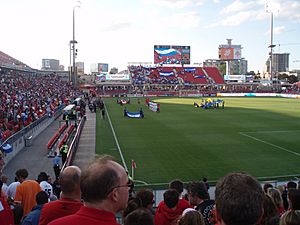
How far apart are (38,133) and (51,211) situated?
26.6 m

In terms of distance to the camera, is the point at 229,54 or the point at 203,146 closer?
the point at 203,146

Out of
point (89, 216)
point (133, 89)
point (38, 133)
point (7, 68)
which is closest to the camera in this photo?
point (89, 216)

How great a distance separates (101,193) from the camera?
2832mm

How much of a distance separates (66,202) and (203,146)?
20392mm

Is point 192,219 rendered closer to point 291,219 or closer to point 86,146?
point 291,219

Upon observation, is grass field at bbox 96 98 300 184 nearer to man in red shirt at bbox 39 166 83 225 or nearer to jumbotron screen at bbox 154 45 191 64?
man in red shirt at bbox 39 166 83 225

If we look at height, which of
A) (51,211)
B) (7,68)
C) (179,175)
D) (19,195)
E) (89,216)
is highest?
(7,68)

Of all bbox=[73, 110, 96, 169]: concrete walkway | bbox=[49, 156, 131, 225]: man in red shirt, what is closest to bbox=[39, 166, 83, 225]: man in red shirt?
bbox=[49, 156, 131, 225]: man in red shirt

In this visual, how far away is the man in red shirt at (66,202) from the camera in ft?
12.9

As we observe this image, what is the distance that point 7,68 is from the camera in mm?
65625

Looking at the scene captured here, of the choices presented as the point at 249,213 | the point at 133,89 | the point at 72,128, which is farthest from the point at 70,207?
the point at 133,89

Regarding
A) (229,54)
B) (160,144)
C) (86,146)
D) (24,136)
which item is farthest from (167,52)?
(24,136)

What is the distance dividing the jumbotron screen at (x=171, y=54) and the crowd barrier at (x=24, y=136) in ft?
249

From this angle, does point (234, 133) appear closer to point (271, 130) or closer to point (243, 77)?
point (271, 130)
